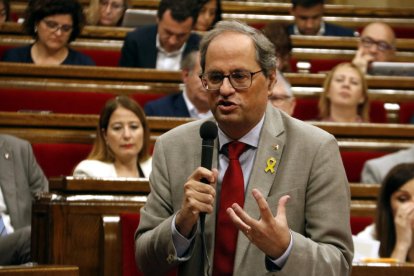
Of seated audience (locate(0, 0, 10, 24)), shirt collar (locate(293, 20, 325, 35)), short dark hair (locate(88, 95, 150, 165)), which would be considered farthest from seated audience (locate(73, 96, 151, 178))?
shirt collar (locate(293, 20, 325, 35))

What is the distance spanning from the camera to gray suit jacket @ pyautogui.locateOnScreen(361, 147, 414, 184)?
262 cm

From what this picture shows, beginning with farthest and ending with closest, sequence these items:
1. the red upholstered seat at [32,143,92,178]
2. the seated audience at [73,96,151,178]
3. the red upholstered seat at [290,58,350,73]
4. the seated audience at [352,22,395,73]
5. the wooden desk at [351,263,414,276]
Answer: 1. the red upholstered seat at [290,58,350,73]
2. the seated audience at [352,22,395,73]
3. the red upholstered seat at [32,143,92,178]
4. the seated audience at [73,96,151,178]
5. the wooden desk at [351,263,414,276]

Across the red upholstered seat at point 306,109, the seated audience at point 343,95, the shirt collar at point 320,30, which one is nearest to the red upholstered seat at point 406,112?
the red upholstered seat at point 306,109

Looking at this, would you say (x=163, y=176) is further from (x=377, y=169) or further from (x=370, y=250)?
(x=377, y=169)

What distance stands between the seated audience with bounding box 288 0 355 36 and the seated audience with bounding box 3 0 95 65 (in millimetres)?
979

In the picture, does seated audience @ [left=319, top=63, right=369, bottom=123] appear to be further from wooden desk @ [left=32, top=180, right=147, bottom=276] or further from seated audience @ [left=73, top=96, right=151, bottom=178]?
wooden desk @ [left=32, top=180, right=147, bottom=276]

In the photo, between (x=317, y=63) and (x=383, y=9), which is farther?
(x=383, y=9)

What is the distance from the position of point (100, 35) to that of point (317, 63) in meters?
0.80

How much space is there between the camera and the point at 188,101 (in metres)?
2.97

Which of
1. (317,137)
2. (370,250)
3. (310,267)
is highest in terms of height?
(317,137)

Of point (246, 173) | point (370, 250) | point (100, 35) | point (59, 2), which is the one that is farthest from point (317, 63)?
point (246, 173)

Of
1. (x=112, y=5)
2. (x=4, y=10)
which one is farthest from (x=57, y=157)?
(x=112, y=5)

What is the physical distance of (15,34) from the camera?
11.8ft

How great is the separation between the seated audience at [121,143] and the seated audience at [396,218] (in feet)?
2.16
